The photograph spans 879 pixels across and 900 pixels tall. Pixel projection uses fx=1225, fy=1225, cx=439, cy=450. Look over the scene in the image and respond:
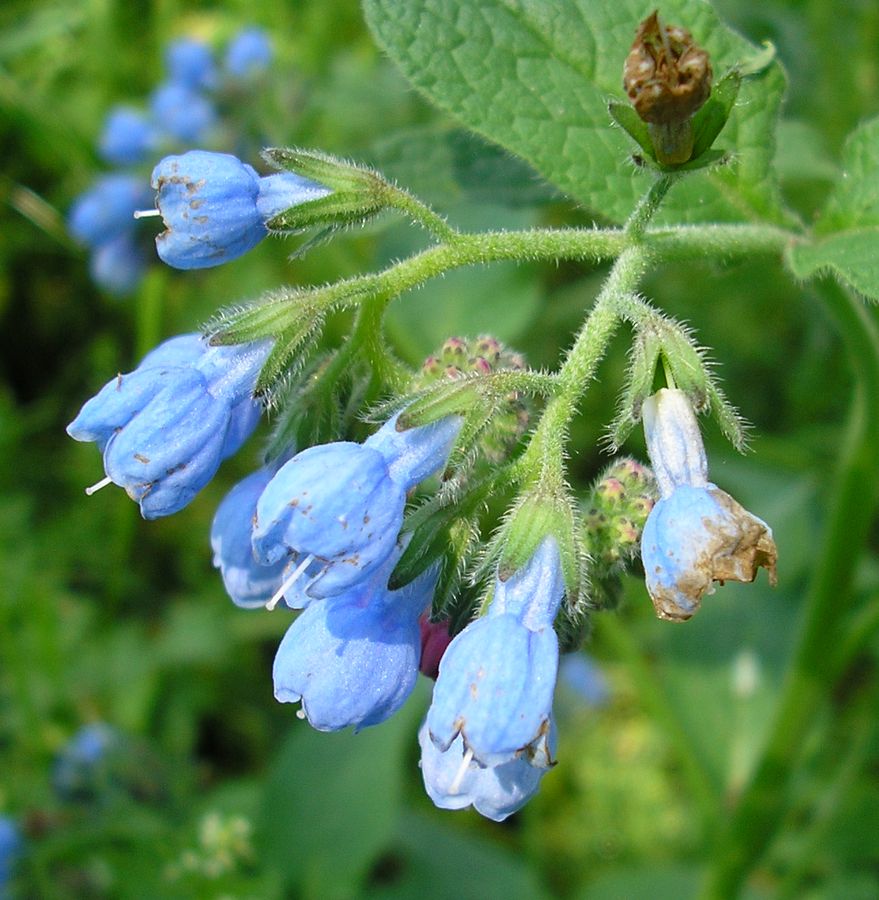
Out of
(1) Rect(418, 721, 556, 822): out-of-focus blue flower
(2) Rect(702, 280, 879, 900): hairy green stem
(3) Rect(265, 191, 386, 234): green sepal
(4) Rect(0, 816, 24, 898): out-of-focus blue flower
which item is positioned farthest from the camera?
(4) Rect(0, 816, 24, 898): out-of-focus blue flower

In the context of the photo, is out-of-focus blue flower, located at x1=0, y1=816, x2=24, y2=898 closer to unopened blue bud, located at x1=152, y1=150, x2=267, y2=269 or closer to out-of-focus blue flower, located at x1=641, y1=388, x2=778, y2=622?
unopened blue bud, located at x1=152, y1=150, x2=267, y2=269

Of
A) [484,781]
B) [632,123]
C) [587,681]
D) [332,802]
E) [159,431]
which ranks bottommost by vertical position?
[332,802]

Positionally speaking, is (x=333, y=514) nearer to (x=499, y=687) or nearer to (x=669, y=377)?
(x=499, y=687)

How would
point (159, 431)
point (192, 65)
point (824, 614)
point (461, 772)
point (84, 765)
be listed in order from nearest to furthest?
1. point (461, 772)
2. point (159, 431)
3. point (824, 614)
4. point (84, 765)
5. point (192, 65)

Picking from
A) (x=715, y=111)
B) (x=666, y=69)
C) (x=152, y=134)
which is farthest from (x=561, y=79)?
(x=152, y=134)

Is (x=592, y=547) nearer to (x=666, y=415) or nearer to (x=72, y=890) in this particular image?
(x=666, y=415)

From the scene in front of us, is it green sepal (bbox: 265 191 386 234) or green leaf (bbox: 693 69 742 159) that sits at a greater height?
green leaf (bbox: 693 69 742 159)

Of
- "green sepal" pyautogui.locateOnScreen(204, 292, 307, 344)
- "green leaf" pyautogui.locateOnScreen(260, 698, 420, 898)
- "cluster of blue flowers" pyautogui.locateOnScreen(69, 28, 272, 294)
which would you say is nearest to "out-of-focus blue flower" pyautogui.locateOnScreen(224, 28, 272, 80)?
"cluster of blue flowers" pyautogui.locateOnScreen(69, 28, 272, 294)
